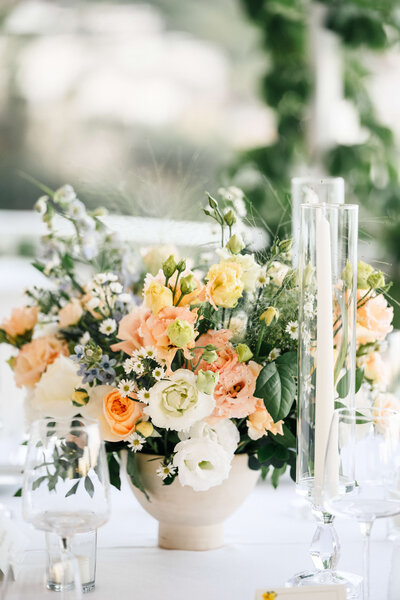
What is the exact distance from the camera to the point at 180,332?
948 millimetres

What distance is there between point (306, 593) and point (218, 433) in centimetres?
23

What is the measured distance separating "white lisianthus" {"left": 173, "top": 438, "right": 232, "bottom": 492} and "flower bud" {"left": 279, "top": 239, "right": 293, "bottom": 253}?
10.1 inches

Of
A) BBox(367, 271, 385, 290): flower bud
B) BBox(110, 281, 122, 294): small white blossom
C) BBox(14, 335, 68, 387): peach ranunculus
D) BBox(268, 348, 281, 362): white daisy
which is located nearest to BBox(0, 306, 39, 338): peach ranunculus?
BBox(14, 335, 68, 387): peach ranunculus

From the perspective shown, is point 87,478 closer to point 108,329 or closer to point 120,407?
point 120,407

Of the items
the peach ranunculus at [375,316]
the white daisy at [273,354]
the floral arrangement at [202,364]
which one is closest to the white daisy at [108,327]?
the floral arrangement at [202,364]

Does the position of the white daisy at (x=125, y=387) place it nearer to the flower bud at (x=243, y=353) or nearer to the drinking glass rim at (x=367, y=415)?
the flower bud at (x=243, y=353)

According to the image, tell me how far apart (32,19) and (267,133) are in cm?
129

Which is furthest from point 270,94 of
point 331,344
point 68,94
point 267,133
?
point 331,344

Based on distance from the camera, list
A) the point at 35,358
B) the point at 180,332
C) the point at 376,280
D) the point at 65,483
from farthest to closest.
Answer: the point at 35,358 < the point at 376,280 < the point at 180,332 < the point at 65,483

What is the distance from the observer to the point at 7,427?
144 centimetres

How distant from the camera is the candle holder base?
952mm

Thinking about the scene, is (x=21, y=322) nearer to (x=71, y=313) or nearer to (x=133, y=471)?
(x=71, y=313)

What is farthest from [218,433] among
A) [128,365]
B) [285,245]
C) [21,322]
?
[21,322]

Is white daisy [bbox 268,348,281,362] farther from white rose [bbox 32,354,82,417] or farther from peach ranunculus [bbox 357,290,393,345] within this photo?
white rose [bbox 32,354,82,417]
